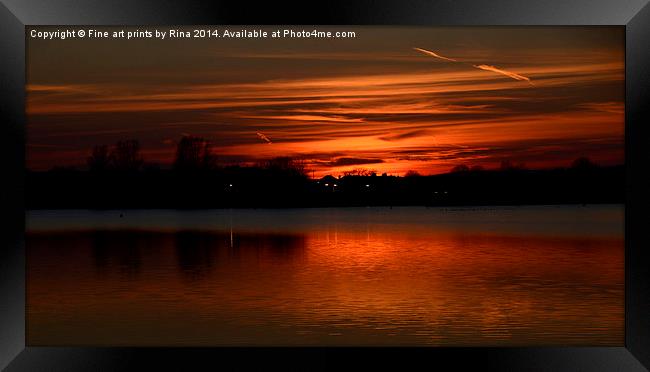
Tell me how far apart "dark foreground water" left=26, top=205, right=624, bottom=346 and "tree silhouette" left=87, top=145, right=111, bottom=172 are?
5.31 meters

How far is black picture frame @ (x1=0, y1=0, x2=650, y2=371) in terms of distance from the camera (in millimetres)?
8242

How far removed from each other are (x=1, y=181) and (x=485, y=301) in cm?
1190

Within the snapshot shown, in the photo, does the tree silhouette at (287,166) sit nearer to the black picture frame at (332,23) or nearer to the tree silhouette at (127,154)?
the tree silhouette at (127,154)

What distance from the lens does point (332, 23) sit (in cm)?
838

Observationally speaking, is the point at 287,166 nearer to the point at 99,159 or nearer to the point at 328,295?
the point at 99,159

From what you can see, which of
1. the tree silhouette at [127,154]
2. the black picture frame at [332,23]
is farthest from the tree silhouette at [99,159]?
the black picture frame at [332,23]

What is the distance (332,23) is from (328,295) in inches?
488

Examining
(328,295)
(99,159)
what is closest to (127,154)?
(99,159)

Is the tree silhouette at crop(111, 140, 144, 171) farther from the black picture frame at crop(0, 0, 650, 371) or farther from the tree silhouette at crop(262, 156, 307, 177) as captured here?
the black picture frame at crop(0, 0, 650, 371)

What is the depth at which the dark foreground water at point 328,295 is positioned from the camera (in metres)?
14.4

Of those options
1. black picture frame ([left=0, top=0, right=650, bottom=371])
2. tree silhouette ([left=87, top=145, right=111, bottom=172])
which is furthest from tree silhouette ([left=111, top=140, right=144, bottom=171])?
black picture frame ([left=0, top=0, right=650, bottom=371])

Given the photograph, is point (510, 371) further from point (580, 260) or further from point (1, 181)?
point (580, 260)

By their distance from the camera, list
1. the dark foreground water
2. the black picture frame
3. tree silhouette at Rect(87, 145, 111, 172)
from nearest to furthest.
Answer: the black picture frame, the dark foreground water, tree silhouette at Rect(87, 145, 111, 172)

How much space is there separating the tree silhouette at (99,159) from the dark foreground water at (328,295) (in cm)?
531
